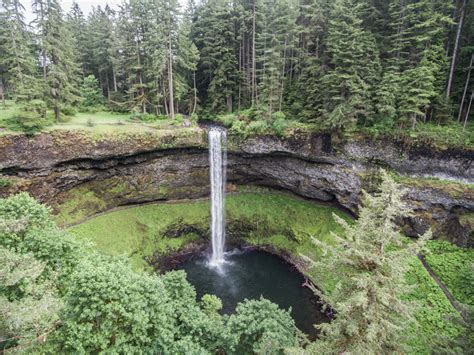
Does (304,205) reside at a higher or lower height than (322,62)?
lower

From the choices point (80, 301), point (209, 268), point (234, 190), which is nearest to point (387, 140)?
point (234, 190)

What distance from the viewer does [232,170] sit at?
3117 centimetres

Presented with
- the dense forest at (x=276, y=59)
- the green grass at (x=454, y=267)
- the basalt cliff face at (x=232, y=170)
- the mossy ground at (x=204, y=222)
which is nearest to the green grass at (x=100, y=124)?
the basalt cliff face at (x=232, y=170)

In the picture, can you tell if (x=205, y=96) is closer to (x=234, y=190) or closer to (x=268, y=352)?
(x=234, y=190)

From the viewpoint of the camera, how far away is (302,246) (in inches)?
1073

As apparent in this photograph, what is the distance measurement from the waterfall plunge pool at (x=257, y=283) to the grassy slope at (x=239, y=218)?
1.62 meters

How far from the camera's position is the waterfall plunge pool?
70.4 ft

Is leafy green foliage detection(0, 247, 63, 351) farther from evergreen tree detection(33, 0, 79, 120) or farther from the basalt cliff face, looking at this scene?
evergreen tree detection(33, 0, 79, 120)

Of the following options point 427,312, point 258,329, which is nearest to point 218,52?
point 258,329

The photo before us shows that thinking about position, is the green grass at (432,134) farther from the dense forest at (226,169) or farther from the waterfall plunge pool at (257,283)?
the waterfall plunge pool at (257,283)

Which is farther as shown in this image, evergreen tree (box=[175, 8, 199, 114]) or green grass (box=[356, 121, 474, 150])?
evergreen tree (box=[175, 8, 199, 114])

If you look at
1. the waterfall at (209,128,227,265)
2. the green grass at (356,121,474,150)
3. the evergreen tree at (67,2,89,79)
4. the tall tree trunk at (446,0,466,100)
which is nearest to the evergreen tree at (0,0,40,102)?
the evergreen tree at (67,2,89,79)

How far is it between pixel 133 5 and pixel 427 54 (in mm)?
27865

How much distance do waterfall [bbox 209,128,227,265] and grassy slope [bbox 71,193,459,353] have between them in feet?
3.71
